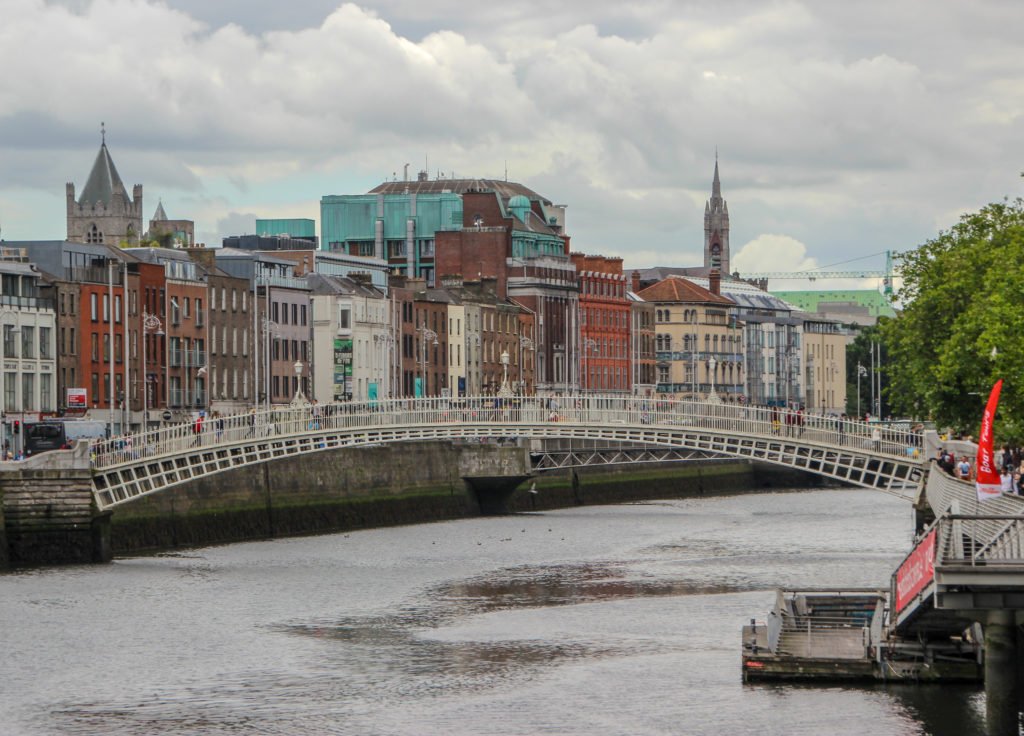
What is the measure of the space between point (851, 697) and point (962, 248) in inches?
1764

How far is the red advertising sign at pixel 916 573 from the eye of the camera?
32.5 metres

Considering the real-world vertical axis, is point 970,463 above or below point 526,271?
below

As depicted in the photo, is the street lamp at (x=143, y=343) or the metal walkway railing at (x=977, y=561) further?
the street lamp at (x=143, y=343)

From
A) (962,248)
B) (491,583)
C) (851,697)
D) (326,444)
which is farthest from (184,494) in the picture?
(851,697)

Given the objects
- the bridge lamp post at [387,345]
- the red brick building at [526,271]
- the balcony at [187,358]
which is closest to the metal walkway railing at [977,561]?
the balcony at [187,358]

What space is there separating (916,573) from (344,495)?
160 feet

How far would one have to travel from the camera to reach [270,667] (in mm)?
44250

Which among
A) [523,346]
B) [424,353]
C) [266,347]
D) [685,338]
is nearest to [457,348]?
[424,353]

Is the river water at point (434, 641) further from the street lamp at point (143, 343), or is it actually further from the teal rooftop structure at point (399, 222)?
the teal rooftop structure at point (399, 222)

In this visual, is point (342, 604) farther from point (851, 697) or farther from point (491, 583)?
point (851, 697)

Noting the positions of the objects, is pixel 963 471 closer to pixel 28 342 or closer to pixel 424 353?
pixel 28 342

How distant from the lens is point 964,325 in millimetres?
72875

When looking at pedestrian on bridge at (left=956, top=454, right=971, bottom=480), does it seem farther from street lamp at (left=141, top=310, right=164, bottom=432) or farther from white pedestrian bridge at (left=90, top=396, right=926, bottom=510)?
street lamp at (left=141, top=310, right=164, bottom=432)

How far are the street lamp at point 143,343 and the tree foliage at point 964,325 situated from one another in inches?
1200
